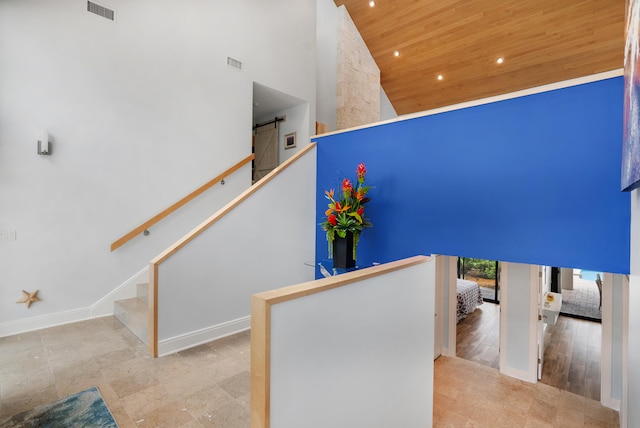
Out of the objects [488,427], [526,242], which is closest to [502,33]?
[526,242]

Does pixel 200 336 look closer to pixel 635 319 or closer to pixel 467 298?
pixel 635 319

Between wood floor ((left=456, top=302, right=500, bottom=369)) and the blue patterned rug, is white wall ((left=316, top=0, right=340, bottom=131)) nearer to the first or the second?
wood floor ((left=456, top=302, right=500, bottom=369))


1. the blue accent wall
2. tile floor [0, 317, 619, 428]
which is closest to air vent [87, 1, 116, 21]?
the blue accent wall

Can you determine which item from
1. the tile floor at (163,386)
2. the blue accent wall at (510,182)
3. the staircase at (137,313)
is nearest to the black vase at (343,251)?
the blue accent wall at (510,182)

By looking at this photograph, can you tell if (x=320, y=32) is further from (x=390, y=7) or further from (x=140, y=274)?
(x=140, y=274)

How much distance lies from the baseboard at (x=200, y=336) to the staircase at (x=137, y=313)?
25 centimetres

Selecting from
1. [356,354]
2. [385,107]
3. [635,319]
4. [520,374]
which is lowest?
[520,374]

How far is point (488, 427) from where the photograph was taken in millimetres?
3025

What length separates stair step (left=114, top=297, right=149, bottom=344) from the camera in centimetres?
279

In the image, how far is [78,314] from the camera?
328cm

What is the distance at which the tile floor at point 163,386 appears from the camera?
1891 millimetres

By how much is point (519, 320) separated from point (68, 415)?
17.4 feet

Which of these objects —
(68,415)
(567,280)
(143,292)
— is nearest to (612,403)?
(68,415)

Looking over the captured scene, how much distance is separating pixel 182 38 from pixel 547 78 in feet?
22.3
